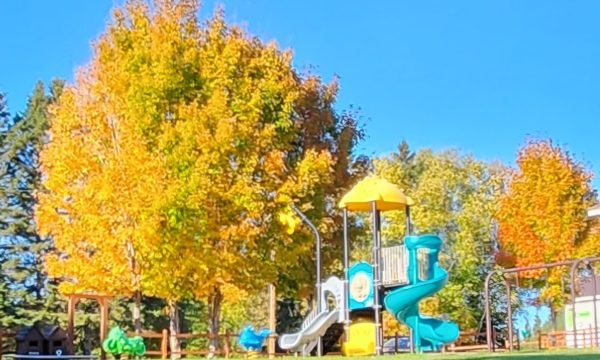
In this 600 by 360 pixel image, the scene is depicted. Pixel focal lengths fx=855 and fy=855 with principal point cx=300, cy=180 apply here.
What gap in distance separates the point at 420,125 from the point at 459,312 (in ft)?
28.2

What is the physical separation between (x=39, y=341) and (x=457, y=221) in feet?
80.0

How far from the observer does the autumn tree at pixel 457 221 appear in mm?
37281

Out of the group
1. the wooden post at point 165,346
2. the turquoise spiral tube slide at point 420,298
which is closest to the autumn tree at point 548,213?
the turquoise spiral tube slide at point 420,298

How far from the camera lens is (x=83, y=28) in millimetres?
25688

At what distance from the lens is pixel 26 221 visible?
34.0m

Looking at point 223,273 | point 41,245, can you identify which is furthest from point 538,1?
point 41,245

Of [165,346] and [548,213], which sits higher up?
[548,213]

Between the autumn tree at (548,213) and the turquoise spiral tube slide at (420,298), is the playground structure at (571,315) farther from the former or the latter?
the autumn tree at (548,213)

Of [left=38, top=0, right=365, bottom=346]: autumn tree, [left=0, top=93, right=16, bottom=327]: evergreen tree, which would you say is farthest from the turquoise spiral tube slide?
[left=0, top=93, right=16, bottom=327]: evergreen tree

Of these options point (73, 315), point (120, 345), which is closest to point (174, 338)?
point (73, 315)

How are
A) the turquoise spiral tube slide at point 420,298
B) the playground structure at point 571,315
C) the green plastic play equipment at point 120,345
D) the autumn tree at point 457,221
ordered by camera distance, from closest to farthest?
the playground structure at point 571,315
the green plastic play equipment at point 120,345
the turquoise spiral tube slide at point 420,298
the autumn tree at point 457,221

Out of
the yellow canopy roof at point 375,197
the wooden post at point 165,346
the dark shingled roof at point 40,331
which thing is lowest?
the wooden post at point 165,346

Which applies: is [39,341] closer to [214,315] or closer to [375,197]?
[214,315]

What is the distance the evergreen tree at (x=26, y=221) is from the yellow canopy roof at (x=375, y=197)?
15022 mm
